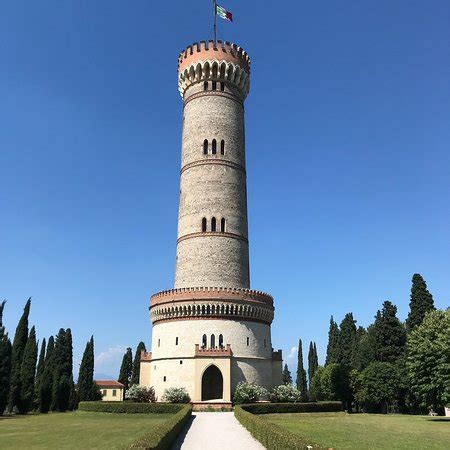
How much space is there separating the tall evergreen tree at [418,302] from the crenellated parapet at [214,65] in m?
26.4

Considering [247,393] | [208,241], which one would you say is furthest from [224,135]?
[247,393]

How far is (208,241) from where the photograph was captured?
43719 millimetres

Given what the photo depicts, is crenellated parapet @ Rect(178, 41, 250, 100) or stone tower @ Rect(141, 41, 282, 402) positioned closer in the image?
stone tower @ Rect(141, 41, 282, 402)

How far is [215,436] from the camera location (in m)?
22.2

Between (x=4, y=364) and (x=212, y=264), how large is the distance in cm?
1962

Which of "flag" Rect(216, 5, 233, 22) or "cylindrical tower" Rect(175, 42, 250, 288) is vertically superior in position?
"flag" Rect(216, 5, 233, 22)

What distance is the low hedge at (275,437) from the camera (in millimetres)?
13922

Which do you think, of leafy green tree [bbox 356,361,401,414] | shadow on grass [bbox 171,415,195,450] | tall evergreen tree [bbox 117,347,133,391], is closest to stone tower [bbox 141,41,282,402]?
shadow on grass [bbox 171,415,195,450]

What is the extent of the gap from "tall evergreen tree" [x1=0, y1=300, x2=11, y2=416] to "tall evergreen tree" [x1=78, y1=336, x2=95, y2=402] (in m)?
22.0

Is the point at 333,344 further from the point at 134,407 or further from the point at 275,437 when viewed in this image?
the point at 275,437

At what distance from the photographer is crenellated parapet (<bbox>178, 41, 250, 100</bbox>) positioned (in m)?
48.1

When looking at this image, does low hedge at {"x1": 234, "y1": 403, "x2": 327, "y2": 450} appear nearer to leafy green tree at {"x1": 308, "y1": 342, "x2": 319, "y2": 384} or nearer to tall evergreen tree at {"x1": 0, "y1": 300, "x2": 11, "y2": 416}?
tall evergreen tree at {"x1": 0, "y1": 300, "x2": 11, "y2": 416}

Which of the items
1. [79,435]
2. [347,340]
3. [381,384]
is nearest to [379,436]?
[79,435]

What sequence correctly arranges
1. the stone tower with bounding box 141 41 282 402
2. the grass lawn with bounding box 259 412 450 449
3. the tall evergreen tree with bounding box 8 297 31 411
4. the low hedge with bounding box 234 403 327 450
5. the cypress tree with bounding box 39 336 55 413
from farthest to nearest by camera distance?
the cypress tree with bounding box 39 336 55 413
the tall evergreen tree with bounding box 8 297 31 411
the stone tower with bounding box 141 41 282 402
the grass lawn with bounding box 259 412 450 449
the low hedge with bounding box 234 403 327 450
